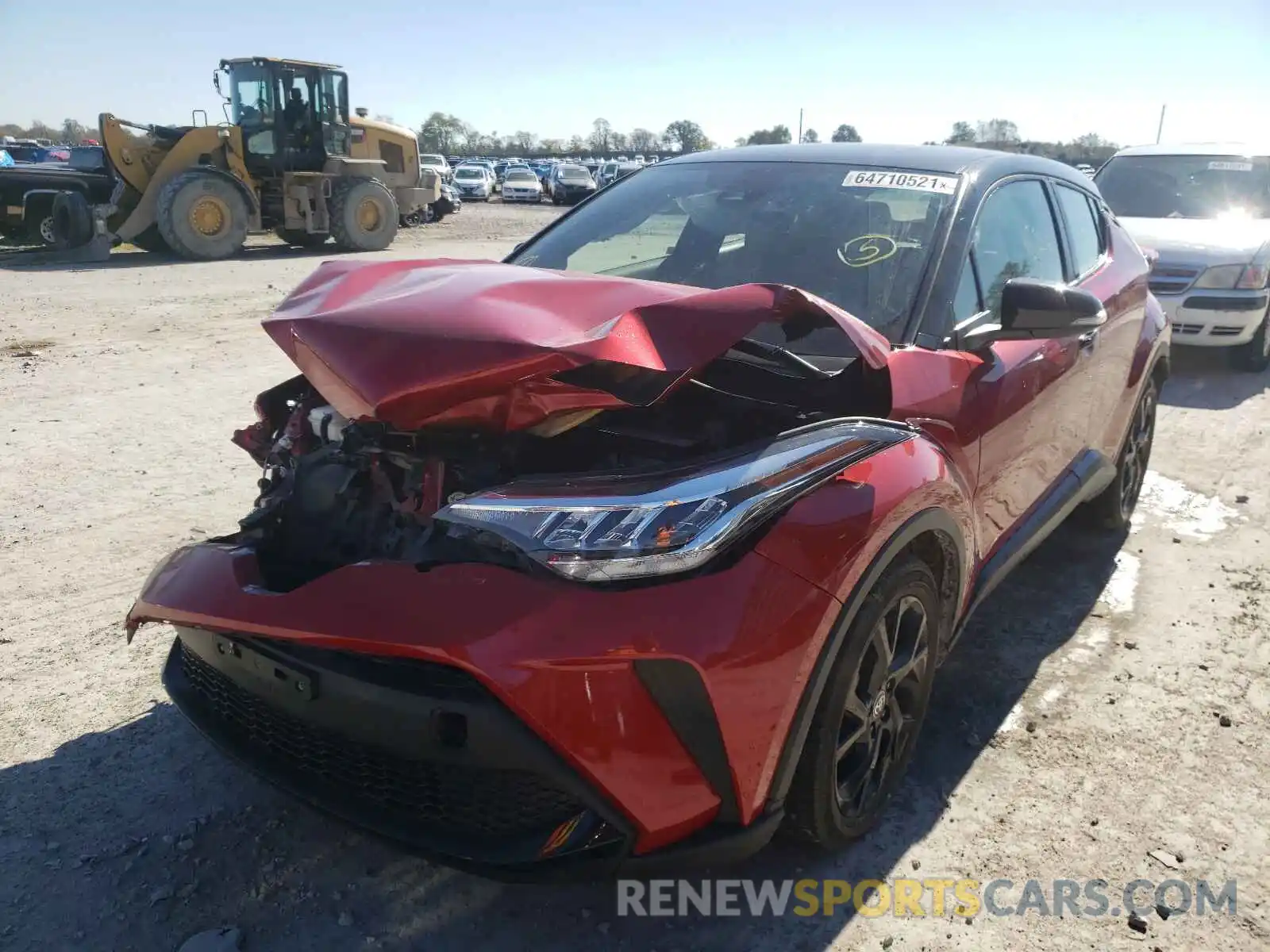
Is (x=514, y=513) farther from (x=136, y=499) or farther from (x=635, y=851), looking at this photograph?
(x=136, y=499)

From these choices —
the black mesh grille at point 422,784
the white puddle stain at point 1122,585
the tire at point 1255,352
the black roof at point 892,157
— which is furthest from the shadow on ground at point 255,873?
the tire at point 1255,352

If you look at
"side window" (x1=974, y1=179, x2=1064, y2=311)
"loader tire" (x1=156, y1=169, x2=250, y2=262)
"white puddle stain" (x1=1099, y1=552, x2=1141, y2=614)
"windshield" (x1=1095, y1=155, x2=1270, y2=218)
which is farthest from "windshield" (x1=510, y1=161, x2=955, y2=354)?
"loader tire" (x1=156, y1=169, x2=250, y2=262)

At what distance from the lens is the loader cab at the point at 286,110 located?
1623cm

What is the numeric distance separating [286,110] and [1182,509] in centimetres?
1596

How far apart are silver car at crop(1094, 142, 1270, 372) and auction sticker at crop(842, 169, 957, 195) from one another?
5.48 metres

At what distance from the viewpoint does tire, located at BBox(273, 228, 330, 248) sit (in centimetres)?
1762

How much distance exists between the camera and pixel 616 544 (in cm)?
181

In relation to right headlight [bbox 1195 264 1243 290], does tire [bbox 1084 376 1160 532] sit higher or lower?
lower

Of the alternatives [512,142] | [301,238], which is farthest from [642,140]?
[301,238]

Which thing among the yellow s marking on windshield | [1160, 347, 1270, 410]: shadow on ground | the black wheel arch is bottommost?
[1160, 347, 1270, 410]: shadow on ground

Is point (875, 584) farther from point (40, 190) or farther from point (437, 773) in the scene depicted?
point (40, 190)

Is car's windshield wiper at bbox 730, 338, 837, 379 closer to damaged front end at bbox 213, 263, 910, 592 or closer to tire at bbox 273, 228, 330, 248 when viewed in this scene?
damaged front end at bbox 213, 263, 910, 592

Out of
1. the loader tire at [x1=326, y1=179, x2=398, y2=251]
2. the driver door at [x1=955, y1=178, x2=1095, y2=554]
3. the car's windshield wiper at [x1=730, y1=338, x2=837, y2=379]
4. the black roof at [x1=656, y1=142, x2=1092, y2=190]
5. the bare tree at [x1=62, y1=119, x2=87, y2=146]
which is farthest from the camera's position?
the bare tree at [x1=62, y1=119, x2=87, y2=146]

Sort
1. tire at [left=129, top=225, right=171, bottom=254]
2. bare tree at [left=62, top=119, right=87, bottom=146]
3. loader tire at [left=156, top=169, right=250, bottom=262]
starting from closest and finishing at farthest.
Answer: loader tire at [left=156, top=169, right=250, bottom=262]
tire at [left=129, top=225, right=171, bottom=254]
bare tree at [left=62, top=119, right=87, bottom=146]
